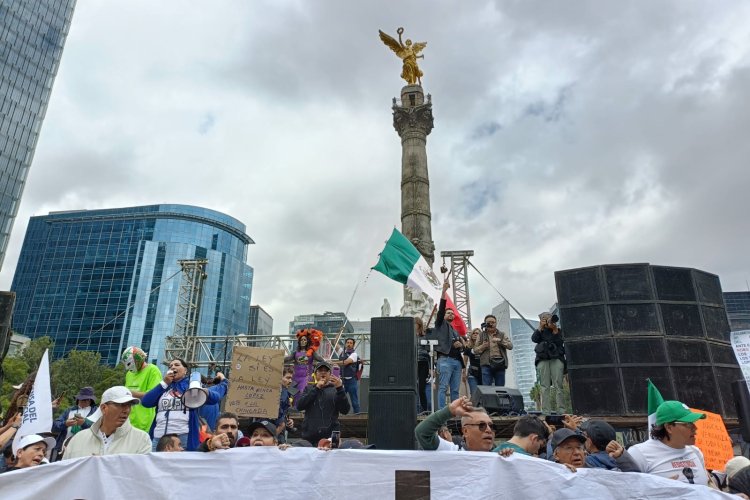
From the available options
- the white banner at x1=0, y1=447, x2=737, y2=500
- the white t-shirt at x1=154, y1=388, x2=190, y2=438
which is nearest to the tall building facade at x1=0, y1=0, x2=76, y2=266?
the white t-shirt at x1=154, y1=388, x2=190, y2=438

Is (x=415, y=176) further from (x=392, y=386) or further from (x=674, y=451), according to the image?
(x=674, y=451)

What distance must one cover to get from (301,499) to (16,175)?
80516 mm

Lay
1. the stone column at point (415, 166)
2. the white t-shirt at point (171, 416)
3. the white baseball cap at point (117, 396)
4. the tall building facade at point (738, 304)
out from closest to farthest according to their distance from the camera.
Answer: the white baseball cap at point (117, 396) < the white t-shirt at point (171, 416) < the stone column at point (415, 166) < the tall building facade at point (738, 304)

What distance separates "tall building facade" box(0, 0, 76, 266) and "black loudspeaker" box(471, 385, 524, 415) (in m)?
70.8

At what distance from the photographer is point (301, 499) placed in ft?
11.3

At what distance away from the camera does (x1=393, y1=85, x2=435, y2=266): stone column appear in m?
21.3

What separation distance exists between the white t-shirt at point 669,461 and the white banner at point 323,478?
69 centimetres

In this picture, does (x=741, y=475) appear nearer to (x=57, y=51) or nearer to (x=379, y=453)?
(x=379, y=453)

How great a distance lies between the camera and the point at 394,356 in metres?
5.55

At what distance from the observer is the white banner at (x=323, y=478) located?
3334 mm

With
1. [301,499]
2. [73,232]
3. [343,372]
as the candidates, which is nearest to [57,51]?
[73,232]

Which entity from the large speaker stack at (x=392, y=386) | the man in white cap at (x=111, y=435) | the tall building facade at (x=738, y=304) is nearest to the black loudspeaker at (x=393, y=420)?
the large speaker stack at (x=392, y=386)

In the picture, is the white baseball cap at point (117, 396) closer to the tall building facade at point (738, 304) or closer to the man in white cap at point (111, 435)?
the man in white cap at point (111, 435)

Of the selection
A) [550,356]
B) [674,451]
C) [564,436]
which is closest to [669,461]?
[674,451]
